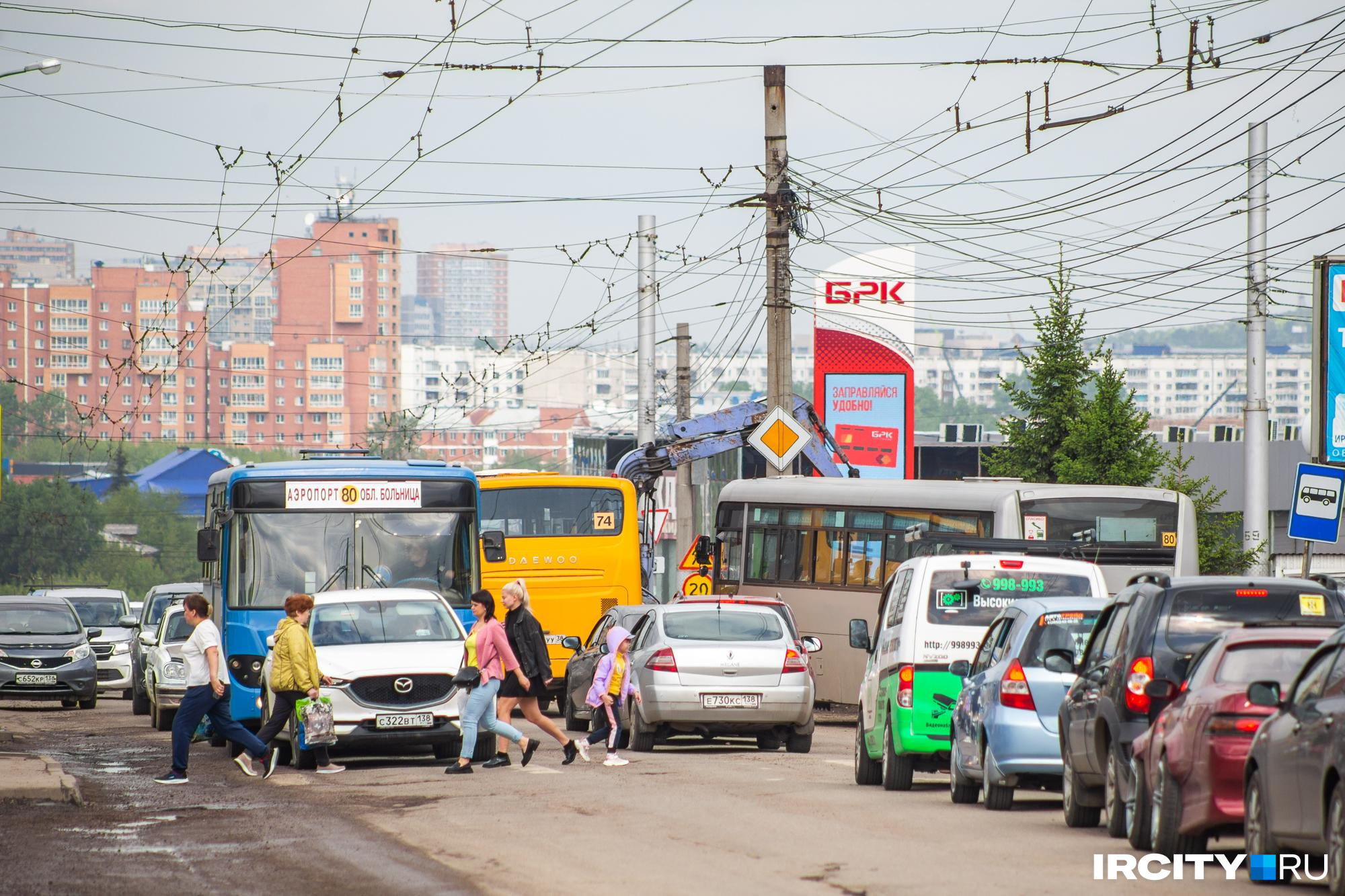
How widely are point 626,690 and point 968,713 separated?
7.26 meters

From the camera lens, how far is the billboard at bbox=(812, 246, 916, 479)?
193 feet

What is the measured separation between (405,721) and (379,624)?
4.23 ft

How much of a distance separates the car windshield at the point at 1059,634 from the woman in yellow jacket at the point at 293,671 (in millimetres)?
6916

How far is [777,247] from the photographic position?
2880 centimetres

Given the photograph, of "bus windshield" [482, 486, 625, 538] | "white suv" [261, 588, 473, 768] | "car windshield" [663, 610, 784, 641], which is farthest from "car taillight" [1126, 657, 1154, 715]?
"bus windshield" [482, 486, 625, 538]

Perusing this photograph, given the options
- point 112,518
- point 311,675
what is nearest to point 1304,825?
point 311,675

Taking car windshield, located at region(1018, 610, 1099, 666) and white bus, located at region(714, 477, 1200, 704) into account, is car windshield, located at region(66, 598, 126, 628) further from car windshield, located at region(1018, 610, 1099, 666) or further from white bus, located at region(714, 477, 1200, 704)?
car windshield, located at region(1018, 610, 1099, 666)

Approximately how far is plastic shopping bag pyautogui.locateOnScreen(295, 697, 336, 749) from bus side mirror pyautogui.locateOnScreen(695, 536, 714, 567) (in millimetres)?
12488

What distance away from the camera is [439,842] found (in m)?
11.8

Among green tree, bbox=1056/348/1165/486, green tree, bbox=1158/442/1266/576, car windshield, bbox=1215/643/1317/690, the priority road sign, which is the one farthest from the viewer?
green tree, bbox=1056/348/1165/486

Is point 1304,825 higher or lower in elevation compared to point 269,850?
higher

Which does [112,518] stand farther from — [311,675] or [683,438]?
[311,675]

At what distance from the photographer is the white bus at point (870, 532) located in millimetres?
25328

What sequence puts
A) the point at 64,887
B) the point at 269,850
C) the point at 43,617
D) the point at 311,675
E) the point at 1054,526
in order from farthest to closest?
the point at 43,617 < the point at 1054,526 < the point at 311,675 < the point at 269,850 < the point at 64,887
